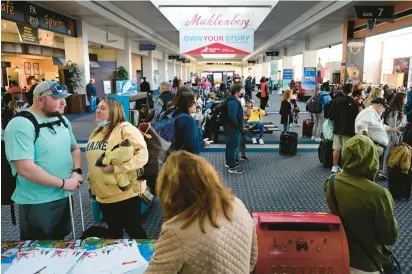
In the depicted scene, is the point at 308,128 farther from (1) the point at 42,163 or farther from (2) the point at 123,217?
(1) the point at 42,163

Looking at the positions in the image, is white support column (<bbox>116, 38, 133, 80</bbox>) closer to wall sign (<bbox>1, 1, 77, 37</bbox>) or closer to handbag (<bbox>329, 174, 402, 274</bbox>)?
wall sign (<bbox>1, 1, 77, 37</bbox>)

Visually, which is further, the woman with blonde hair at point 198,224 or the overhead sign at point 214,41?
the overhead sign at point 214,41

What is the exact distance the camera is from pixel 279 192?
4.92m

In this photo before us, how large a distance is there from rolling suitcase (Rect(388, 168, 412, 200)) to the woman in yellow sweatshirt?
144 inches

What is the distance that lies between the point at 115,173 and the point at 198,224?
1.26 metres

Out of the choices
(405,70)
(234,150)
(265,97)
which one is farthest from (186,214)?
(405,70)

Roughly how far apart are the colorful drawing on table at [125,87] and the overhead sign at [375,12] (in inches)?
257

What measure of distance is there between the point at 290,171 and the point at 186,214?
5064 mm

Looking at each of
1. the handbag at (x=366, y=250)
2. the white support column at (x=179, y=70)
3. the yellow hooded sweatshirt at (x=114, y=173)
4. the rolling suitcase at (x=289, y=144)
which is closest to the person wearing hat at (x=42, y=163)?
the yellow hooded sweatshirt at (x=114, y=173)

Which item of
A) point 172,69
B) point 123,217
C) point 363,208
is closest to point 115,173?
point 123,217

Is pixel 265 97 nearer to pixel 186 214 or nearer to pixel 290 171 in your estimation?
pixel 290 171

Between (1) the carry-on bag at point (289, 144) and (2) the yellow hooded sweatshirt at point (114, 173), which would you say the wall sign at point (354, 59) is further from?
(2) the yellow hooded sweatshirt at point (114, 173)

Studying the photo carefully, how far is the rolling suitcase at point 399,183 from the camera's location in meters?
4.55

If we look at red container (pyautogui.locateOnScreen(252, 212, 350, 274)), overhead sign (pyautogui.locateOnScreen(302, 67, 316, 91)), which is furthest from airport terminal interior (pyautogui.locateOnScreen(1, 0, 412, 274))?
overhead sign (pyautogui.locateOnScreen(302, 67, 316, 91))
